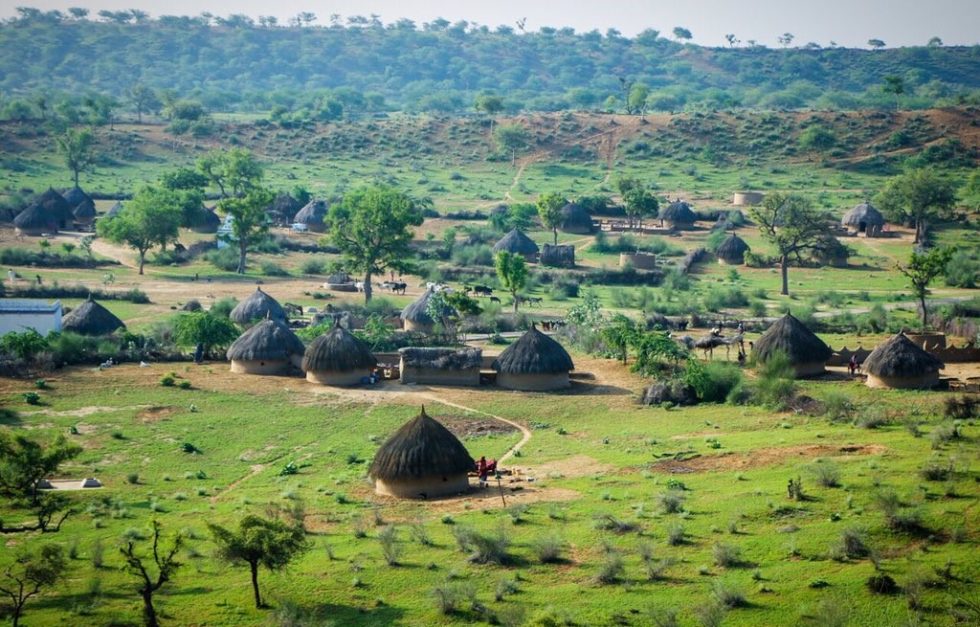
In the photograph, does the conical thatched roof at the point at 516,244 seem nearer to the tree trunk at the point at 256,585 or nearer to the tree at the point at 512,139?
the tree at the point at 512,139

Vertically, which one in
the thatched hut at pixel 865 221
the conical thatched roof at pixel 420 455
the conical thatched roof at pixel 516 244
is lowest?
the conical thatched roof at pixel 420 455

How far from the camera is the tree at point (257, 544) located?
28.7m

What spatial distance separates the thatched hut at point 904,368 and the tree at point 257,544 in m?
21.7

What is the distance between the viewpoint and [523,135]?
113 metres

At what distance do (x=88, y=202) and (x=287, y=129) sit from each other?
117 ft

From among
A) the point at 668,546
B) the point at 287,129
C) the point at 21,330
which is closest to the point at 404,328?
the point at 21,330

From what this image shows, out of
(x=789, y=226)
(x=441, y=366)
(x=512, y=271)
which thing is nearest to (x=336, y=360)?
(x=441, y=366)

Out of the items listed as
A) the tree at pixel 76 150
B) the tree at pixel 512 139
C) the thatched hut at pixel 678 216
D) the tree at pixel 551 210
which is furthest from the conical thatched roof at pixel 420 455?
the tree at pixel 512 139

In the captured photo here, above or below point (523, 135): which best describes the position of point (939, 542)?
below

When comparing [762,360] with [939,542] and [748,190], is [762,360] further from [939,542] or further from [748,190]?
[748,190]

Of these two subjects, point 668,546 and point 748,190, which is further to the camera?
point 748,190

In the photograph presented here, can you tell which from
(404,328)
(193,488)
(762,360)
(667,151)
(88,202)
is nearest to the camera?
(193,488)

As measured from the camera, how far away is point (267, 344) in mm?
48875

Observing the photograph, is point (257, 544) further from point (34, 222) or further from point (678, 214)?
point (678, 214)
